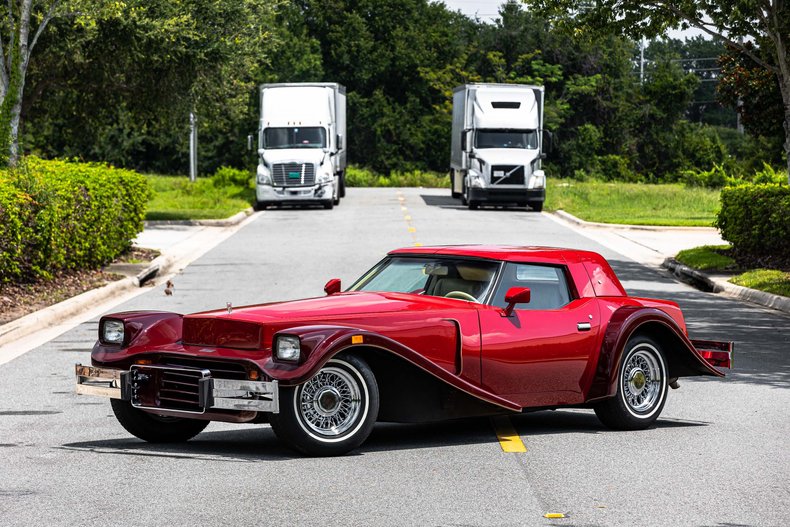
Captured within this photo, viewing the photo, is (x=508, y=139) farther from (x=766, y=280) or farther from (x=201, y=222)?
(x=766, y=280)

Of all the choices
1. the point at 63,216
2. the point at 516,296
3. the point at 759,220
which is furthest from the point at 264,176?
the point at 516,296

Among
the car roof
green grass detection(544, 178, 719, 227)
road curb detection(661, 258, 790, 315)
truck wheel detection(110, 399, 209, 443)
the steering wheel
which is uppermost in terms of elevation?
the car roof

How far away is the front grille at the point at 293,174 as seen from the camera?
42.1 meters

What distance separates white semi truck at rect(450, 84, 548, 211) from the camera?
42.2 meters

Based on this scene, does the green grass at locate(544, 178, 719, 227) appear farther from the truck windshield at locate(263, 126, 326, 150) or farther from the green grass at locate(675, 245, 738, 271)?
the green grass at locate(675, 245, 738, 271)

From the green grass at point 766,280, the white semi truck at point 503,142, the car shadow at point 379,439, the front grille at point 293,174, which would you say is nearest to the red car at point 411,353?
the car shadow at point 379,439

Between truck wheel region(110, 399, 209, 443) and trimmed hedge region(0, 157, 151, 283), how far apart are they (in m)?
8.19

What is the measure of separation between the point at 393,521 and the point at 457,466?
5.18ft

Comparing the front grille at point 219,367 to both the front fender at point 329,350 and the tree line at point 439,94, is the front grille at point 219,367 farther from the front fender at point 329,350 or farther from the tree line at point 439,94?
the tree line at point 439,94

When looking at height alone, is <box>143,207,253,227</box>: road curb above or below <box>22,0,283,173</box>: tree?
below

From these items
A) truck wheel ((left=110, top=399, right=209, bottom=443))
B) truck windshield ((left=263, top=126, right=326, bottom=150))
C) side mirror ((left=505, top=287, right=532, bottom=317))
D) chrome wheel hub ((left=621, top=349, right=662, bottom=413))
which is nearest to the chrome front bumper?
truck wheel ((left=110, top=399, right=209, bottom=443))

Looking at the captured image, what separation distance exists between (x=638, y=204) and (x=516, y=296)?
38.1 m

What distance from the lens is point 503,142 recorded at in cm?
4269

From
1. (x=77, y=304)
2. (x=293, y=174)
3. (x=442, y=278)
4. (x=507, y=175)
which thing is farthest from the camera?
(x=293, y=174)
